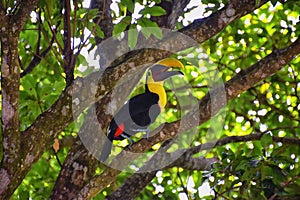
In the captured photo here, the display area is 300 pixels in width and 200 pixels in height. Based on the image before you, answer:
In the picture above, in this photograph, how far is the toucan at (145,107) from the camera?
4.56 m

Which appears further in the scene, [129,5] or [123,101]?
[123,101]

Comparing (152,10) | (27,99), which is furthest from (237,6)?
(27,99)

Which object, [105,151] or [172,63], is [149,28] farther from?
[172,63]

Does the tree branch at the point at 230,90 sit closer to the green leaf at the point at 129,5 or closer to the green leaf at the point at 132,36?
the green leaf at the point at 132,36

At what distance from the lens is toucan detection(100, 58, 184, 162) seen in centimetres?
456

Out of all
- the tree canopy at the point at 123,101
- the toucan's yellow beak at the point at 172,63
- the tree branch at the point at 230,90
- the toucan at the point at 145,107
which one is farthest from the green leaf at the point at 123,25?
the toucan at the point at 145,107

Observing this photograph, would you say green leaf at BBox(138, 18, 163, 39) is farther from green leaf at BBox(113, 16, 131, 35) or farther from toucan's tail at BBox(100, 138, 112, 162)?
toucan's tail at BBox(100, 138, 112, 162)

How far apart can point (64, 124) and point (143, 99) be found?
5.39ft

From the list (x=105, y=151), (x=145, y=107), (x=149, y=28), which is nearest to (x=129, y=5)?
(x=149, y=28)

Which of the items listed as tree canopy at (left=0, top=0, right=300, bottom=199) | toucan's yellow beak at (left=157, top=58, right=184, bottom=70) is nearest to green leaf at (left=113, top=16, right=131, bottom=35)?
tree canopy at (left=0, top=0, right=300, bottom=199)

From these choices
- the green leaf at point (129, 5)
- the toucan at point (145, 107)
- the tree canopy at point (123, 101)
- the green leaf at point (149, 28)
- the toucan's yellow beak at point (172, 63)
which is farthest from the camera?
the toucan at point (145, 107)

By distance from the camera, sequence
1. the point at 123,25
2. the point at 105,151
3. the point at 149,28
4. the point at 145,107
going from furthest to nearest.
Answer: the point at 145,107, the point at 105,151, the point at 123,25, the point at 149,28

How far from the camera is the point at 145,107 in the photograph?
4812mm

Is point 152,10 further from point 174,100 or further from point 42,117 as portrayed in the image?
point 174,100
